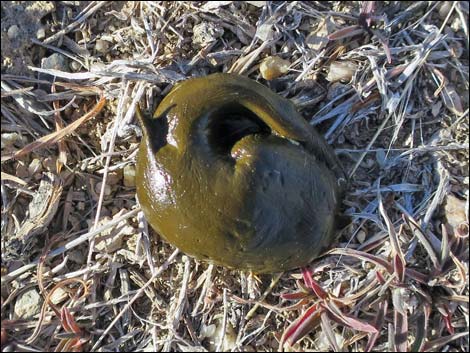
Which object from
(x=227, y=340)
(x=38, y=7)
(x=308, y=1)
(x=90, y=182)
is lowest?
(x=227, y=340)

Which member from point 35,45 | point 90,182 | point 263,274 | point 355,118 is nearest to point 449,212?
point 355,118

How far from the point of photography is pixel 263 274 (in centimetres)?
414

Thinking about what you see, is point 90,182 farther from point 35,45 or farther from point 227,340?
point 227,340

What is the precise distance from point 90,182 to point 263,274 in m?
1.37

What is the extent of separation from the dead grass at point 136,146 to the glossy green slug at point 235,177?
13.1 inches

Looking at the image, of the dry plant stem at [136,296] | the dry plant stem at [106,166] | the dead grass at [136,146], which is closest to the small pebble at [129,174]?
the dead grass at [136,146]

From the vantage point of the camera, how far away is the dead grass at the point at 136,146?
4094 millimetres

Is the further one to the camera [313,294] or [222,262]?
[313,294]

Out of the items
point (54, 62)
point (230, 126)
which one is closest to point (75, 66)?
point (54, 62)

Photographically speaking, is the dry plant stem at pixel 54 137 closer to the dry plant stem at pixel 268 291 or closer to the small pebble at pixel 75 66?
the small pebble at pixel 75 66

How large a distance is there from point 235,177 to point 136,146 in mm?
905

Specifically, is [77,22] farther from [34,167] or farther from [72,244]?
[72,244]

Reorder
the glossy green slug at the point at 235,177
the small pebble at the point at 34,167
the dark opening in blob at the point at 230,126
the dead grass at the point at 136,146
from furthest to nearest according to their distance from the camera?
the small pebble at the point at 34,167 → the dead grass at the point at 136,146 → the dark opening in blob at the point at 230,126 → the glossy green slug at the point at 235,177

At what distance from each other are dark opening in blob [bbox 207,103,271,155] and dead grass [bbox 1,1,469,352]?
389 millimetres
